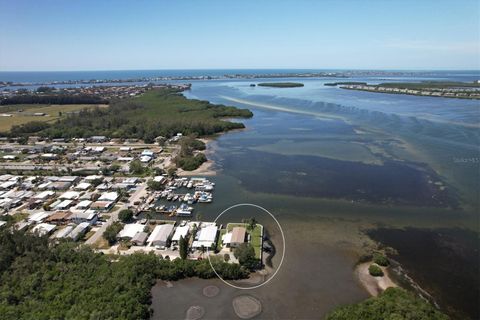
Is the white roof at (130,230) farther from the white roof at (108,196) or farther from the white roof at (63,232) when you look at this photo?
the white roof at (108,196)

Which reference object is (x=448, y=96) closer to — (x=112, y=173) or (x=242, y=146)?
(x=242, y=146)

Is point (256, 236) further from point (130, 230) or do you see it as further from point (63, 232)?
point (63, 232)

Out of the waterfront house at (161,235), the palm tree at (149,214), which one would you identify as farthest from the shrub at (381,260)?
the palm tree at (149,214)

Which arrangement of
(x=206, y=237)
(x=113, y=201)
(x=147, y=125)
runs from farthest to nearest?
(x=147, y=125) < (x=113, y=201) < (x=206, y=237)

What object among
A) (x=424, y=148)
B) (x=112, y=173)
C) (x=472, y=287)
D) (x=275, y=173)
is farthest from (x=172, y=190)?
(x=424, y=148)

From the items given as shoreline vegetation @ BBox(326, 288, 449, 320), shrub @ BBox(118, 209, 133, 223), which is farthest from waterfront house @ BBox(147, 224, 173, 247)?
shoreline vegetation @ BBox(326, 288, 449, 320)

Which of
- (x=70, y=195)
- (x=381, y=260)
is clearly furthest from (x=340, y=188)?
(x=70, y=195)

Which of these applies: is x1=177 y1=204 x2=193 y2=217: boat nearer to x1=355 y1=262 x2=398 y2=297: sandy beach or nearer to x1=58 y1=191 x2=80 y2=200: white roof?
x1=58 y1=191 x2=80 y2=200: white roof
